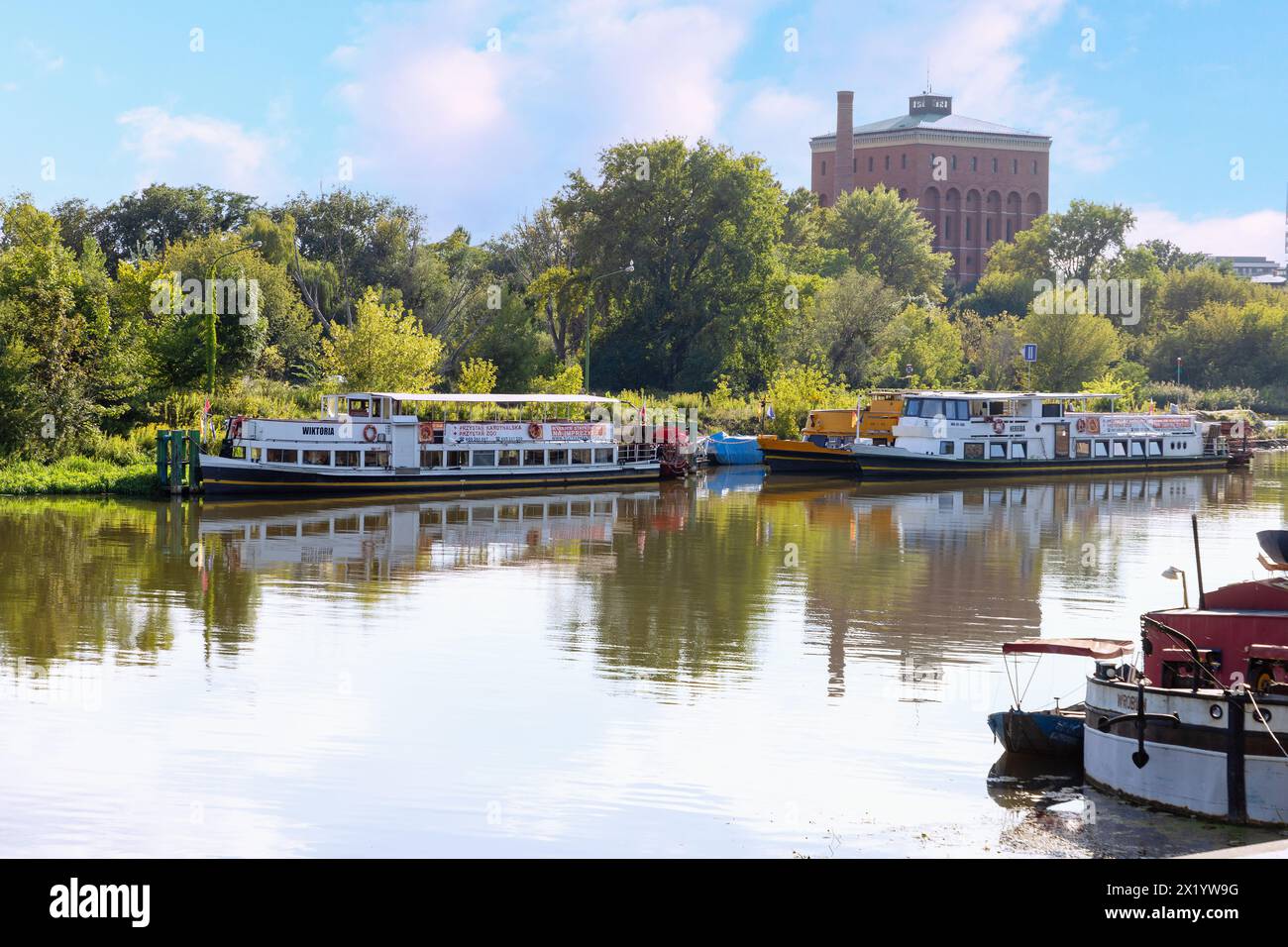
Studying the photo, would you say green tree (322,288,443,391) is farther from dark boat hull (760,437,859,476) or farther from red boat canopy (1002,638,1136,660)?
red boat canopy (1002,638,1136,660)

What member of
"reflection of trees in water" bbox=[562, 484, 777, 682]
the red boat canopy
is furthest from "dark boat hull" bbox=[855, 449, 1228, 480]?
the red boat canopy

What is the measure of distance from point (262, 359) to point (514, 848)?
211 ft

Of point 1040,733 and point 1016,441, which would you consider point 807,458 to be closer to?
point 1016,441

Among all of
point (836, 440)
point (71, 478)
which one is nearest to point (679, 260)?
point (836, 440)

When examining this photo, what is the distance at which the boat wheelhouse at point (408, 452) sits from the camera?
52.8 meters

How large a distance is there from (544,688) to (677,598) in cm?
949

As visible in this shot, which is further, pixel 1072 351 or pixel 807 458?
pixel 1072 351

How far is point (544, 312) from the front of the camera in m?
101

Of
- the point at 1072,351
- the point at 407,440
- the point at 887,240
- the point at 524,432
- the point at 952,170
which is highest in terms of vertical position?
the point at 952,170

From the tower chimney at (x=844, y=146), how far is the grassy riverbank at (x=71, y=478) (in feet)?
393

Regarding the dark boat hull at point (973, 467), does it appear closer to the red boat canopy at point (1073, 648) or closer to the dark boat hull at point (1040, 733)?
the red boat canopy at point (1073, 648)

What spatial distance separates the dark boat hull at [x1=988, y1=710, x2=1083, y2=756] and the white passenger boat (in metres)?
52.2

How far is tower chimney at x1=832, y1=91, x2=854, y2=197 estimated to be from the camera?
163 m
